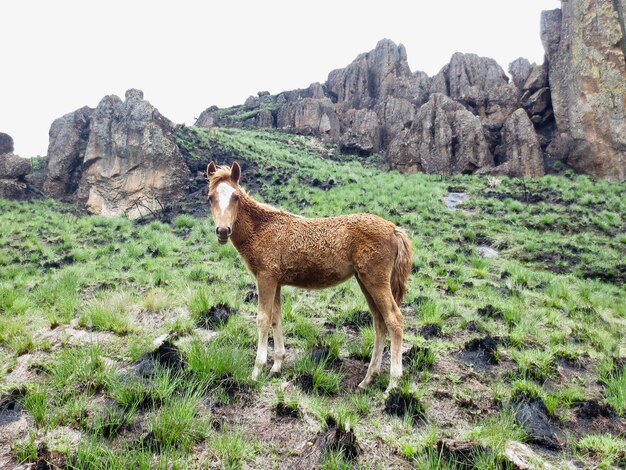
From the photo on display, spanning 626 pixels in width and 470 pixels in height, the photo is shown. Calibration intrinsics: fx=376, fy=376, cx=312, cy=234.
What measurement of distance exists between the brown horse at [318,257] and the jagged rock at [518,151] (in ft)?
83.6

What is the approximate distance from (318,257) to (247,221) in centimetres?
117

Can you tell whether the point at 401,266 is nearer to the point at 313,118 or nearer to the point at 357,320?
the point at 357,320

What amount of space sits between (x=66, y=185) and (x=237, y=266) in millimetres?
19397

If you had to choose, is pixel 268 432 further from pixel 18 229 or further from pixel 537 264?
Result: pixel 18 229

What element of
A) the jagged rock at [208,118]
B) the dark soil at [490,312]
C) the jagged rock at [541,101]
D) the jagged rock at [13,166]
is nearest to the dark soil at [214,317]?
the dark soil at [490,312]

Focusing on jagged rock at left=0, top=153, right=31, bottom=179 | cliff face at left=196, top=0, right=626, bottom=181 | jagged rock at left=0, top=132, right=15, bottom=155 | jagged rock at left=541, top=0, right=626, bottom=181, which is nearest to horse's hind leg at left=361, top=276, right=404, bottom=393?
cliff face at left=196, top=0, right=626, bottom=181

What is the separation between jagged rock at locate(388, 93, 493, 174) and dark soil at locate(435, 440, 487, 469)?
91.1 ft

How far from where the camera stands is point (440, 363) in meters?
5.54

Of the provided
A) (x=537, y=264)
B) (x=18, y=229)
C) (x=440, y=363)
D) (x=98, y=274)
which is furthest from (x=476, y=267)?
(x=18, y=229)

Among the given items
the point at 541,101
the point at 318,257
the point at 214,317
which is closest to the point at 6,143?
the point at 214,317

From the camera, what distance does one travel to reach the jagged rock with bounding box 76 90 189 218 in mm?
22031

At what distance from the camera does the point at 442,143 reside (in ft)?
98.0

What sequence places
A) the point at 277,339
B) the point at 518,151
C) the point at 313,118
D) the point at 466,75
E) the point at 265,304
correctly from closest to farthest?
the point at 265,304 < the point at 277,339 < the point at 518,151 < the point at 466,75 < the point at 313,118

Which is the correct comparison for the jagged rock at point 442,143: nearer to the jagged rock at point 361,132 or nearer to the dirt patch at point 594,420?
the jagged rock at point 361,132
